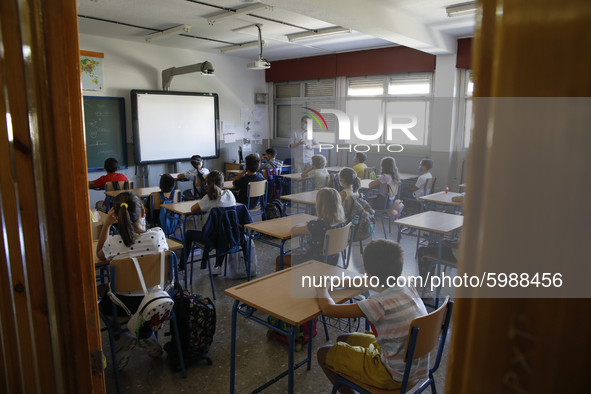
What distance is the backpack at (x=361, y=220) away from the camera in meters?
3.04

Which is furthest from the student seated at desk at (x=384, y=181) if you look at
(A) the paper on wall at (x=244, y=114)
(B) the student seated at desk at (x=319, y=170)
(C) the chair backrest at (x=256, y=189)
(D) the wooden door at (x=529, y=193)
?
(A) the paper on wall at (x=244, y=114)

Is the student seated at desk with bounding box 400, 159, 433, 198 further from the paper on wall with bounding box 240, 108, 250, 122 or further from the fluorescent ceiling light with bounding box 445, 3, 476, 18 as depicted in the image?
the paper on wall with bounding box 240, 108, 250, 122

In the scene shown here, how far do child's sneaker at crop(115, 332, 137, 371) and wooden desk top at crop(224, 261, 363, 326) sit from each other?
817mm

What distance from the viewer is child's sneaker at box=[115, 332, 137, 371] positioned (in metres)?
2.38

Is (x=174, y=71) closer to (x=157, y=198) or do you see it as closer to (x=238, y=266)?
(x=157, y=198)

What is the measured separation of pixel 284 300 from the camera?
1.97m

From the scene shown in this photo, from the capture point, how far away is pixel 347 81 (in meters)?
8.06

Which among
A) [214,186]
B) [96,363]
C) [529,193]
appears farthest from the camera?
[214,186]

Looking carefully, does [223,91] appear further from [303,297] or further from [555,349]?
[555,349]

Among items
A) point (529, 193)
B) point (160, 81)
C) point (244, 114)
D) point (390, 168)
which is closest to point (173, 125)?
point (160, 81)

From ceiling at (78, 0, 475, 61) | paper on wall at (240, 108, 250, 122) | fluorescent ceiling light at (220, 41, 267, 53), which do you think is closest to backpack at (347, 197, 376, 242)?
ceiling at (78, 0, 475, 61)

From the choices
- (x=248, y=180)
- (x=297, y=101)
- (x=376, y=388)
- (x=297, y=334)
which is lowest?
(x=297, y=334)

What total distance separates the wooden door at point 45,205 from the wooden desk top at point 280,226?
2204mm

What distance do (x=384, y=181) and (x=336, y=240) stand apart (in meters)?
1.83
